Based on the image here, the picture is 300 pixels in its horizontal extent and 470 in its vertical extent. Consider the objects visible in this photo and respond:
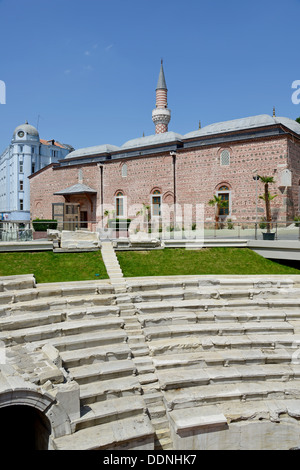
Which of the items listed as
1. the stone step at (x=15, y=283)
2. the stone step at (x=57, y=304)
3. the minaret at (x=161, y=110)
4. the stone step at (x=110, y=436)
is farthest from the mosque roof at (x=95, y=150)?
the stone step at (x=110, y=436)

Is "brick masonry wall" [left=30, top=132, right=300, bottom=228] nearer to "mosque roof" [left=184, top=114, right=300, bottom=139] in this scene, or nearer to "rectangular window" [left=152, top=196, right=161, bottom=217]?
"rectangular window" [left=152, top=196, right=161, bottom=217]

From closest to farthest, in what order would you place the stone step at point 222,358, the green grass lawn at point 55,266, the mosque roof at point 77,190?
the stone step at point 222,358 < the green grass lawn at point 55,266 < the mosque roof at point 77,190

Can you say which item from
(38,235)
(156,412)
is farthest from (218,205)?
(156,412)

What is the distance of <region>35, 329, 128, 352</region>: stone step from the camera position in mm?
7836

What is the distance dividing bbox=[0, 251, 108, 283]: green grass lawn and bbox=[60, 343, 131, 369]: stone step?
3277 millimetres

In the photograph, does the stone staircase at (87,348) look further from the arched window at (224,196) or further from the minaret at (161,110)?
the minaret at (161,110)

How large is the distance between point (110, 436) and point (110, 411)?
1.75 ft

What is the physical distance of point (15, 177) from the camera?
47500 mm

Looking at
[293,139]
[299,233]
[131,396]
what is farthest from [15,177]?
[131,396]

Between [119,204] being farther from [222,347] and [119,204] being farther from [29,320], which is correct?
[222,347]

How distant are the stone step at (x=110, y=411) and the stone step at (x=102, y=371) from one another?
57 centimetres

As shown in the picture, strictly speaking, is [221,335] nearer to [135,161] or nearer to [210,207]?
[210,207]

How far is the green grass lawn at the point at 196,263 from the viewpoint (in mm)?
12266

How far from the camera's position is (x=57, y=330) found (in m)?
8.23
